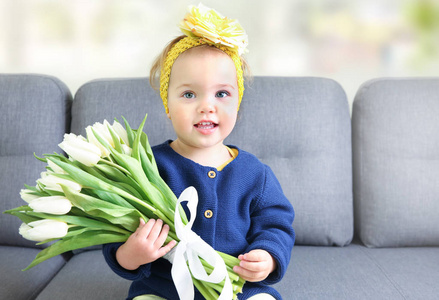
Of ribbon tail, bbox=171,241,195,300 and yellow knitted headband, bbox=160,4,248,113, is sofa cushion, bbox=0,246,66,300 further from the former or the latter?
yellow knitted headband, bbox=160,4,248,113

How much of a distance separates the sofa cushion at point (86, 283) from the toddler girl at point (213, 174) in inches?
8.0

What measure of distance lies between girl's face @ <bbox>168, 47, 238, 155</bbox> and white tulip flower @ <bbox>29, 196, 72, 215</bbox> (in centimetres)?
33

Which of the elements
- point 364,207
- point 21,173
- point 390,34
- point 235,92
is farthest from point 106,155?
point 390,34

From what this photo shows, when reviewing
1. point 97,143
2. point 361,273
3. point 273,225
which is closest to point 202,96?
point 97,143

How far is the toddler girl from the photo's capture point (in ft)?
3.31

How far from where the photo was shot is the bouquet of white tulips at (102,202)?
2.79 feet

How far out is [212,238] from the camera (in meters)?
1.03

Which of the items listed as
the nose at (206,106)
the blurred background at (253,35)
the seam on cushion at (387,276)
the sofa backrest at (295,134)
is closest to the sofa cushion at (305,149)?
the sofa backrest at (295,134)

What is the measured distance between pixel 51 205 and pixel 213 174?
0.39 metres

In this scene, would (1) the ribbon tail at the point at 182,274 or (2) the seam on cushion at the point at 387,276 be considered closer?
(1) the ribbon tail at the point at 182,274

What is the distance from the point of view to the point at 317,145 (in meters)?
1.64

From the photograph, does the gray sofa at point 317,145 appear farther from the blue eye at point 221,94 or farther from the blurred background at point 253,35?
the blue eye at point 221,94

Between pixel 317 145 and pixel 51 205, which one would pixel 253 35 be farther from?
pixel 51 205

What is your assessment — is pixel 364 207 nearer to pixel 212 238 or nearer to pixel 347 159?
pixel 347 159
